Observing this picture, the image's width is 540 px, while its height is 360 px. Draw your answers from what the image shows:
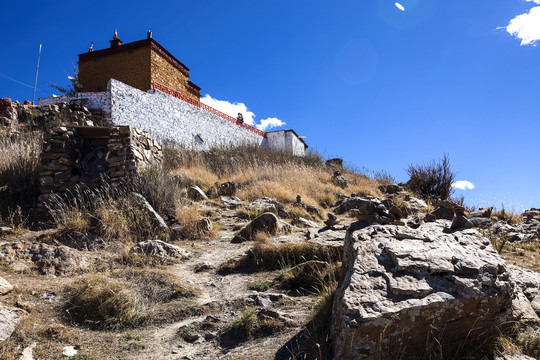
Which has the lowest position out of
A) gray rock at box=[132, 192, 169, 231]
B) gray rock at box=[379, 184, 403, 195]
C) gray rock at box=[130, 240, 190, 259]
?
gray rock at box=[130, 240, 190, 259]

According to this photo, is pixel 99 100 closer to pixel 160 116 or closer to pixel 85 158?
pixel 160 116

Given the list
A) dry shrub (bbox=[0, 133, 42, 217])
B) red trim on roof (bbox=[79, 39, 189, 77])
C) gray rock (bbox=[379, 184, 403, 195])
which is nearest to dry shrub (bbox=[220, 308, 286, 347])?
dry shrub (bbox=[0, 133, 42, 217])

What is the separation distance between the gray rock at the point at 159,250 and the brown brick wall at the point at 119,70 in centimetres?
1325

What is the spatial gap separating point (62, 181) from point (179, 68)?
534 inches

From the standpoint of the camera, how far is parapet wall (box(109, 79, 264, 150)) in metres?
14.1

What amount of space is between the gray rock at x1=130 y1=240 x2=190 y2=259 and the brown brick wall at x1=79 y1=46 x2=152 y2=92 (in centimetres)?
1325

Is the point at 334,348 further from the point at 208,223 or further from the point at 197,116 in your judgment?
the point at 197,116

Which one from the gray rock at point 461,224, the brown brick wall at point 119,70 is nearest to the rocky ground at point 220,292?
the gray rock at point 461,224

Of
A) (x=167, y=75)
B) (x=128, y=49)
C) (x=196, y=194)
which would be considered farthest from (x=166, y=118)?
(x=196, y=194)

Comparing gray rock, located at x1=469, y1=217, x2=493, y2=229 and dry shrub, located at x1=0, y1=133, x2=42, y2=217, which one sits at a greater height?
dry shrub, located at x1=0, y1=133, x2=42, y2=217

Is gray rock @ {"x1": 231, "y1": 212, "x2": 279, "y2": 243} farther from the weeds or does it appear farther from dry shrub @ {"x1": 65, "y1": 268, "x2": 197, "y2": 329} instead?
dry shrub @ {"x1": 65, "y1": 268, "x2": 197, "y2": 329}

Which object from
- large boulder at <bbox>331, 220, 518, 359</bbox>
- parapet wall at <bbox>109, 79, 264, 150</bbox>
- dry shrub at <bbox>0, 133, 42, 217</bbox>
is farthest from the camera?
parapet wall at <bbox>109, 79, 264, 150</bbox>

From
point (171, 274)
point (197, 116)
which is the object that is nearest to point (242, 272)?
point (171, 274)

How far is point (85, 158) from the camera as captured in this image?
25.0 feet
